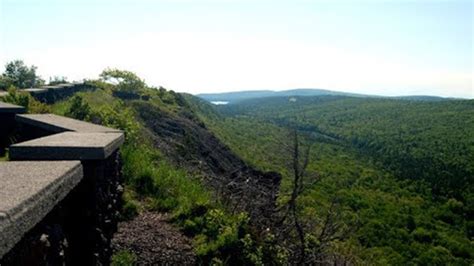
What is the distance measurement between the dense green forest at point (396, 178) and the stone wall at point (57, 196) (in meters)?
7.41

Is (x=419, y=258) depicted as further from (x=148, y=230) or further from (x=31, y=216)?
(x=31, y=216)

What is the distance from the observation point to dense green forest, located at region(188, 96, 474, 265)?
33938mm

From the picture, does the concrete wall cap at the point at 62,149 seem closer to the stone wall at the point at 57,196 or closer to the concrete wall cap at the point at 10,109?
the stone wall at the point at 57,196

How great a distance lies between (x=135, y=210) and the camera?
21.8 ft

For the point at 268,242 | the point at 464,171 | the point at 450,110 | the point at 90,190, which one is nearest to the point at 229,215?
the point at 268,242

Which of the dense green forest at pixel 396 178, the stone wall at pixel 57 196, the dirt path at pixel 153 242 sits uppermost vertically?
the stone wall at pixel 57 196

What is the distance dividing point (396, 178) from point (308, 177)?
138 ft

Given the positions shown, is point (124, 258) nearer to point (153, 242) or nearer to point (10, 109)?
point (153, 242)

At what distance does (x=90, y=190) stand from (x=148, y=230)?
119 inches

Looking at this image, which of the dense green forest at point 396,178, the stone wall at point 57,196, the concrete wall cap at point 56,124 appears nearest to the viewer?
the stone wall at point 57,196

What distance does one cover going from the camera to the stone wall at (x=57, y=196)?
2.05m

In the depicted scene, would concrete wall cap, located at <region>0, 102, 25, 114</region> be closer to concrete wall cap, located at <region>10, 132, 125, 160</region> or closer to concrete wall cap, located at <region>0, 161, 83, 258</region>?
concrete wall cap, located at <region>10, 132, 125, 160</region>

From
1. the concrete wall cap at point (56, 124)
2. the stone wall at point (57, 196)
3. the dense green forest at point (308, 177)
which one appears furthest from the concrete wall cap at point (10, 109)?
the dense green forest at point (308, 177)

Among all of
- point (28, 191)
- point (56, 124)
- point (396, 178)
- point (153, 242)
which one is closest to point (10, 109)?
point (56, 124)
